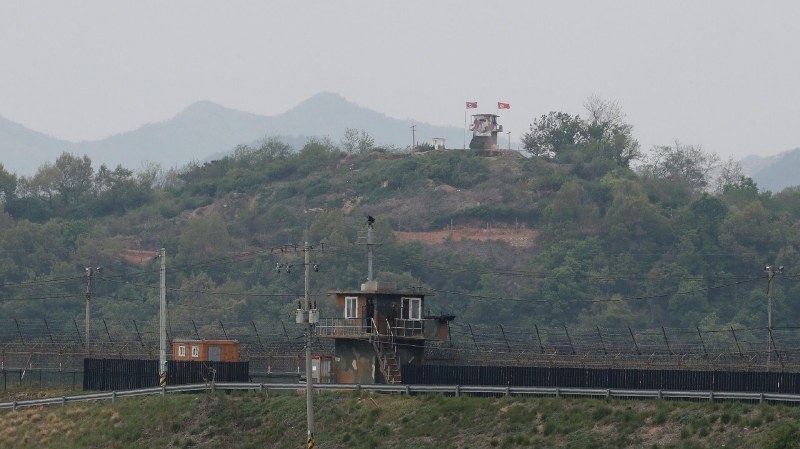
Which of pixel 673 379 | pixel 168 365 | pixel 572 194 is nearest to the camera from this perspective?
pixel 673 379

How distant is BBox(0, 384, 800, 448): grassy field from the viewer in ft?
141

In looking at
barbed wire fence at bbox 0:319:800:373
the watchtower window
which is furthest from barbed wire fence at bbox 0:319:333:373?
the watchtower window

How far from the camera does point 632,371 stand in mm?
49656

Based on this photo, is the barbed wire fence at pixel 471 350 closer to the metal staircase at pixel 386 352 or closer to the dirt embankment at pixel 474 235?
the metal staircase at pixel 386 352

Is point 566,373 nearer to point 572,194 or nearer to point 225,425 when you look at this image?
point 225,425

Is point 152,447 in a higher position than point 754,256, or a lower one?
lower

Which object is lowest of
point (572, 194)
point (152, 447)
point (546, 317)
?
point (152, 447)

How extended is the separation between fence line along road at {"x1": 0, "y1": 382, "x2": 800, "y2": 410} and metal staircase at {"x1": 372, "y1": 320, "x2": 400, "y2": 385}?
5.94m

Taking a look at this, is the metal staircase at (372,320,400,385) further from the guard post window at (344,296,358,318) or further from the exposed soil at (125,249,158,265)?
the exposed soil at (125,249,158,265)

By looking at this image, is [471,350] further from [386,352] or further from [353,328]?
[353,328]

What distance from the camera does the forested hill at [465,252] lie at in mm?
153625

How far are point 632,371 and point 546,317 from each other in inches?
4113

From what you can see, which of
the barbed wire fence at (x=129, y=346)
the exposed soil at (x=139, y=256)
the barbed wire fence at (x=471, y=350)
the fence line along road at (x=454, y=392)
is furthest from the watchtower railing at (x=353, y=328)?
the exposed soil at (x=139, y=256)

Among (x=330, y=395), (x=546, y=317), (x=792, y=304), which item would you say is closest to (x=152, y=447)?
(x=330, y=395)
